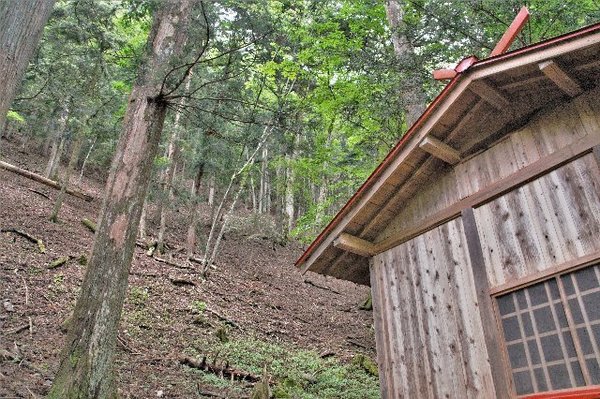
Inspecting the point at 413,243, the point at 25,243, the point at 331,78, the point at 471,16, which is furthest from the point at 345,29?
the point at 25,243

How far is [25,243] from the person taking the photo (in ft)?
37.3

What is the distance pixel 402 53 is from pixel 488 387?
8959mm

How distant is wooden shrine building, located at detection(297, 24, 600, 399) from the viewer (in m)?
4.72

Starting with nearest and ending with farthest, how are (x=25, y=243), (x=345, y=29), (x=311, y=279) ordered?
(x=25, y=243) → (x=345, y=29) → (x=311, y=279)

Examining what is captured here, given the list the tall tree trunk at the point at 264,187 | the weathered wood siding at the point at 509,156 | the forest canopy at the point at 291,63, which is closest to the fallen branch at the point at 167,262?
the forest canopy at the point at 291,63

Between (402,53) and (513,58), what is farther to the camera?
(402,53)

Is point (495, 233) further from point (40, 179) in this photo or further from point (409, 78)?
point (40, 179)

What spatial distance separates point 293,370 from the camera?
9680 millimetres

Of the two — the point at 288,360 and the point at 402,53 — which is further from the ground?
the point at 402,53

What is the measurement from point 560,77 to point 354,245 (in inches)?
154

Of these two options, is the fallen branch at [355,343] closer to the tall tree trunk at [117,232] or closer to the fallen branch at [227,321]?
the fallen branch at [227,321]

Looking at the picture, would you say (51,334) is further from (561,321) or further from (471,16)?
(471,16)

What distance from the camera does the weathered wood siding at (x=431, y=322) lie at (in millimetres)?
5543

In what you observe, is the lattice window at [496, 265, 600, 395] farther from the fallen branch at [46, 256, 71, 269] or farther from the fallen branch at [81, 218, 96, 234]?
the fallen branch at [81, 218, 96, 234]
